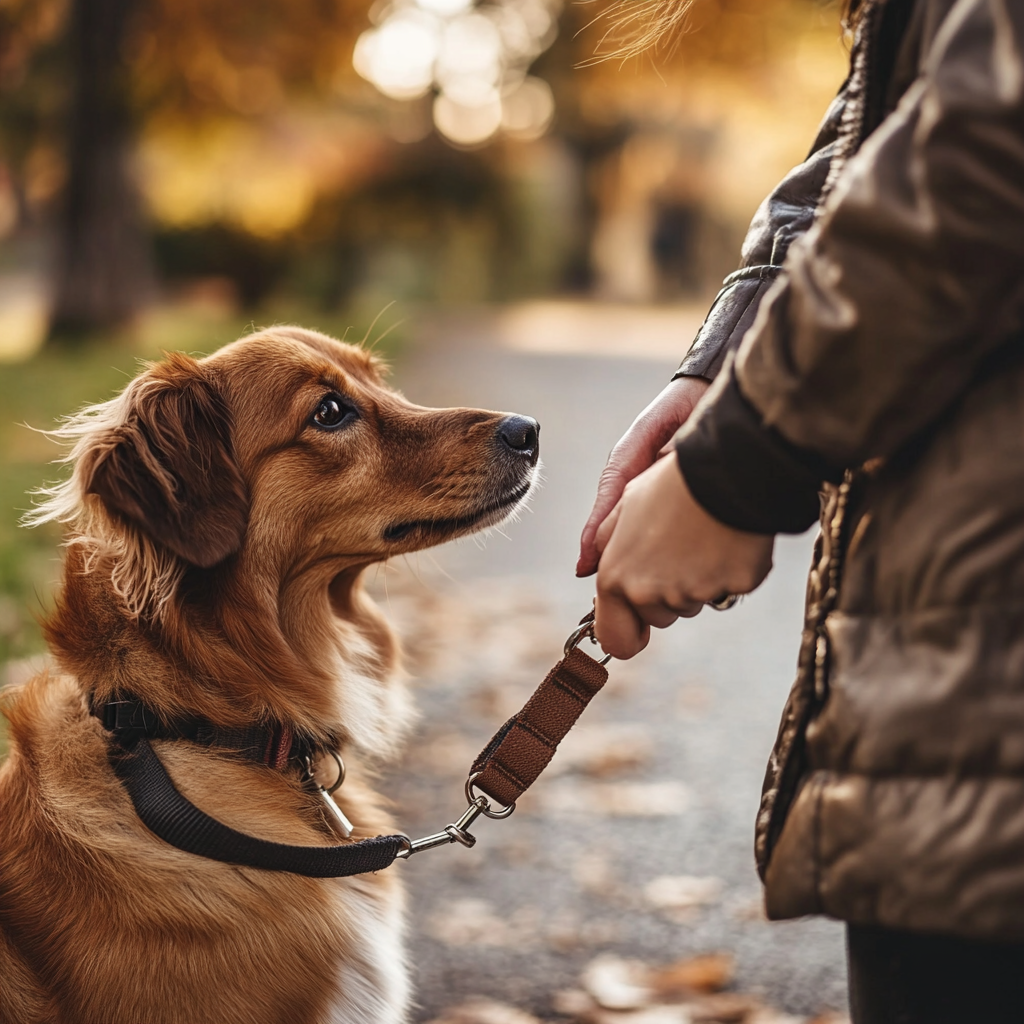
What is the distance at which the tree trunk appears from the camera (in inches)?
663

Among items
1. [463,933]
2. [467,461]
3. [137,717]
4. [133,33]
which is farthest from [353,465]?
[133,33]

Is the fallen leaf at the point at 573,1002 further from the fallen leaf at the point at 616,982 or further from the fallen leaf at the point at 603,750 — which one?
the fallen leaf at the point at 603,750

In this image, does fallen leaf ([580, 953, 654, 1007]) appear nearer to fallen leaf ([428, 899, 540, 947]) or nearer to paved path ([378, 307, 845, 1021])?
paved path ([378, 307, 845, 1021])

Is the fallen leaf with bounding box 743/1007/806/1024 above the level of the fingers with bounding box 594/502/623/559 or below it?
below

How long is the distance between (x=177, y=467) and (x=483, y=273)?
1256 inches

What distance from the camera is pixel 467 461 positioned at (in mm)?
2867

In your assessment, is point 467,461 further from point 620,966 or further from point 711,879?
point 711,879

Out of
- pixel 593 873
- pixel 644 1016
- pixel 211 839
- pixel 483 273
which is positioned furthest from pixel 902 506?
pixel 483 273

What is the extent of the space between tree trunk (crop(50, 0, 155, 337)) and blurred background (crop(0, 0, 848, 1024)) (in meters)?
0.05

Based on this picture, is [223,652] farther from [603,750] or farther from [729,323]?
[603,750]

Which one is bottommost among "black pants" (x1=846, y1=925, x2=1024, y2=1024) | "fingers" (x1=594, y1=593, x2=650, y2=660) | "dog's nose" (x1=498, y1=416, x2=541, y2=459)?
"black pants" (x1=846, y1=925, x2=1024, y2=1024)

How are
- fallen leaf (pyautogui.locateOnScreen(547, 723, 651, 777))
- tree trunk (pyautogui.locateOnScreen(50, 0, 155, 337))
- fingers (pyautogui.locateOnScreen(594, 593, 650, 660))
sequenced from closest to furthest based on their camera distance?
fingers (pyautogui.locateOnScreen(594, 593, 650, 660)) → fallen leaf (pyautogui.locateOnScreen(547, 723, 651, 777)) → tree trunk (pyautogui.locateOnScreen(50, 0, 155, 337))

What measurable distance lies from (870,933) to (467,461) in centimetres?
179

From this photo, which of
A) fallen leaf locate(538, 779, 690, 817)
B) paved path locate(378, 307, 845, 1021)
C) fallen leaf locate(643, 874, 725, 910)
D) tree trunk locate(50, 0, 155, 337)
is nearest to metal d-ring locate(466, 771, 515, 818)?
paved path locate(378, 307, 845, 1021)
